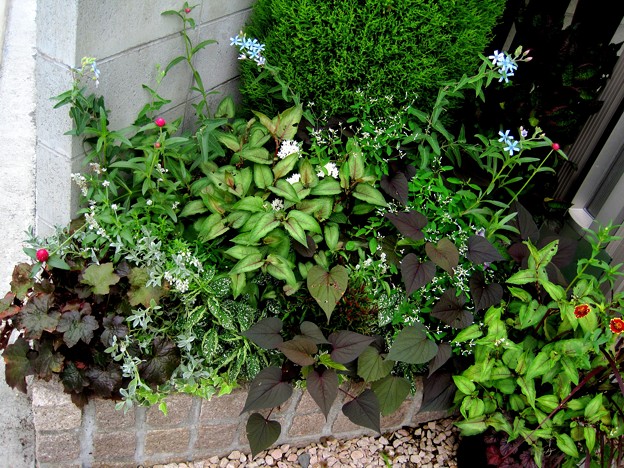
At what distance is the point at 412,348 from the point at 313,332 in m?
0.32

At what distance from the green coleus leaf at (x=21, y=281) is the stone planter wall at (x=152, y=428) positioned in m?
0.30

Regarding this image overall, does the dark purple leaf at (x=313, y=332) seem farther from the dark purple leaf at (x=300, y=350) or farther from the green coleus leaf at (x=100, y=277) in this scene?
the green coleus leaf at (x=100, y=277)

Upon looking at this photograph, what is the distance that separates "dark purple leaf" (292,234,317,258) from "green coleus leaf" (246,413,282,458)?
553 millimetres

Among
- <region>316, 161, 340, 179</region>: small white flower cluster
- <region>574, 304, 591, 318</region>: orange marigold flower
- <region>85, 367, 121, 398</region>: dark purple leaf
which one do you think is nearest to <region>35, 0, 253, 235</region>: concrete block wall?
<region>85, 367, 121, 398</region>: dark purple leaf

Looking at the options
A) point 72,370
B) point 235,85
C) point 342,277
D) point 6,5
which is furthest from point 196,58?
point 72,370

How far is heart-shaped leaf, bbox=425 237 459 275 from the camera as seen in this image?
1948 millimetres

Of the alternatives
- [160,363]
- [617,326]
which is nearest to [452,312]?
[617,326]

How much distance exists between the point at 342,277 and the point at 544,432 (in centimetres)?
81

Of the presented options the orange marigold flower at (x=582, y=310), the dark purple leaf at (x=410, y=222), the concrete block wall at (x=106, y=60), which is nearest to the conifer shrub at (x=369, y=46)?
the concrete block wall at (x=106, y=60)

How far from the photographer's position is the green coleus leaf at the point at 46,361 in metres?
1.78

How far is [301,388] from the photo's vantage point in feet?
6.58

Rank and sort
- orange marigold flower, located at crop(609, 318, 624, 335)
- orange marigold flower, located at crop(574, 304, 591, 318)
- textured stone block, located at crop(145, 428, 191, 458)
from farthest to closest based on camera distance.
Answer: textured stone block, located at crop(145, 428, 191, 458) → orange marigold flower, located at crop(574, 304, 591, 318) → orange marigold flower, located at crop(609, 318, 624, 335)

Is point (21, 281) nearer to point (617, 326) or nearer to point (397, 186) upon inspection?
point (397, 186)

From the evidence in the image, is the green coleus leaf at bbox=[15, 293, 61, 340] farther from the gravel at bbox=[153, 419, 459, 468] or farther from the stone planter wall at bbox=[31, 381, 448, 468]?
the gravel at bbox=[153, 419, 459, 468]
